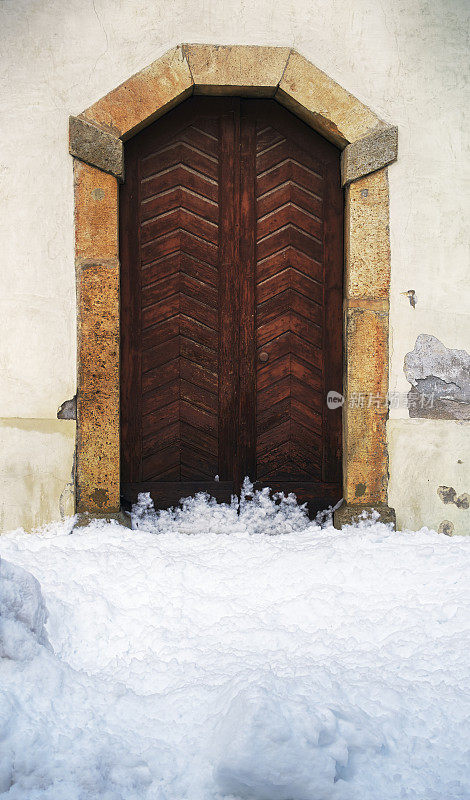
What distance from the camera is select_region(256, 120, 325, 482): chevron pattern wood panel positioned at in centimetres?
379

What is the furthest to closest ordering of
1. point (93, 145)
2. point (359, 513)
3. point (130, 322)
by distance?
point (130, 322) → point (359, 513) → point (93, 145)

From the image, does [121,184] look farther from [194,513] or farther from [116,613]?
[116,613]

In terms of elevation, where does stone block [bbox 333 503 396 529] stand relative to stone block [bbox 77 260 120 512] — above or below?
below

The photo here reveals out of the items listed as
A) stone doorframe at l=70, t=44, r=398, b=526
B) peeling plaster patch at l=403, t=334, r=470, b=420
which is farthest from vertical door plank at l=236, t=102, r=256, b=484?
peeling plaster patch at l=403, t=334, r=470, b=420

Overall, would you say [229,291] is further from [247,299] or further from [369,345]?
[369,345]

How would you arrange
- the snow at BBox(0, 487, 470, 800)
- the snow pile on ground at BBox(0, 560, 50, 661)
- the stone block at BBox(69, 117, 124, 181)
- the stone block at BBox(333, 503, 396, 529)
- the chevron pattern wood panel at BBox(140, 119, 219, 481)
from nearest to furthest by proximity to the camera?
1. the snow at BBox(0, 487, 470, 800)
2. the snow pile on ground at BBox(0, 560, 50, 661)
3. the stone block at BBox(69, 117, 124, 181)
4. the stone block at BBox(333, 503, 396, 529)
5. the chevron pattern wood panel at BBox(140, 119, 219, 481)

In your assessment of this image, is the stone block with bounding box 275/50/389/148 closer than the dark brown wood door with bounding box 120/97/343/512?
Yes

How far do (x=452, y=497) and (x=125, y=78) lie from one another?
316cm

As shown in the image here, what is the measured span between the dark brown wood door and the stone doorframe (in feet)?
0.54

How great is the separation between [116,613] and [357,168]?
282 cm

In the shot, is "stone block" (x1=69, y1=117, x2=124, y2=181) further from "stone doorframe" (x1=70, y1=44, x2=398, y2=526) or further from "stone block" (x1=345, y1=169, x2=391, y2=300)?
"stone block" (x1=345, y1=169, x2=391, y2=300)

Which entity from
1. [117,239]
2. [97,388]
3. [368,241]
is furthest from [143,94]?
[97,388]

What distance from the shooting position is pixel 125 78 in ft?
11.6

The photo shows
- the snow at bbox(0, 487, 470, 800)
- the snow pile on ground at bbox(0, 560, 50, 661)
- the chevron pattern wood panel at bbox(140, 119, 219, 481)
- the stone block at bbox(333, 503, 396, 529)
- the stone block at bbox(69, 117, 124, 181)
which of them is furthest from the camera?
the chevron pattern wood panel at bbox(140, 119, 219, 481)
